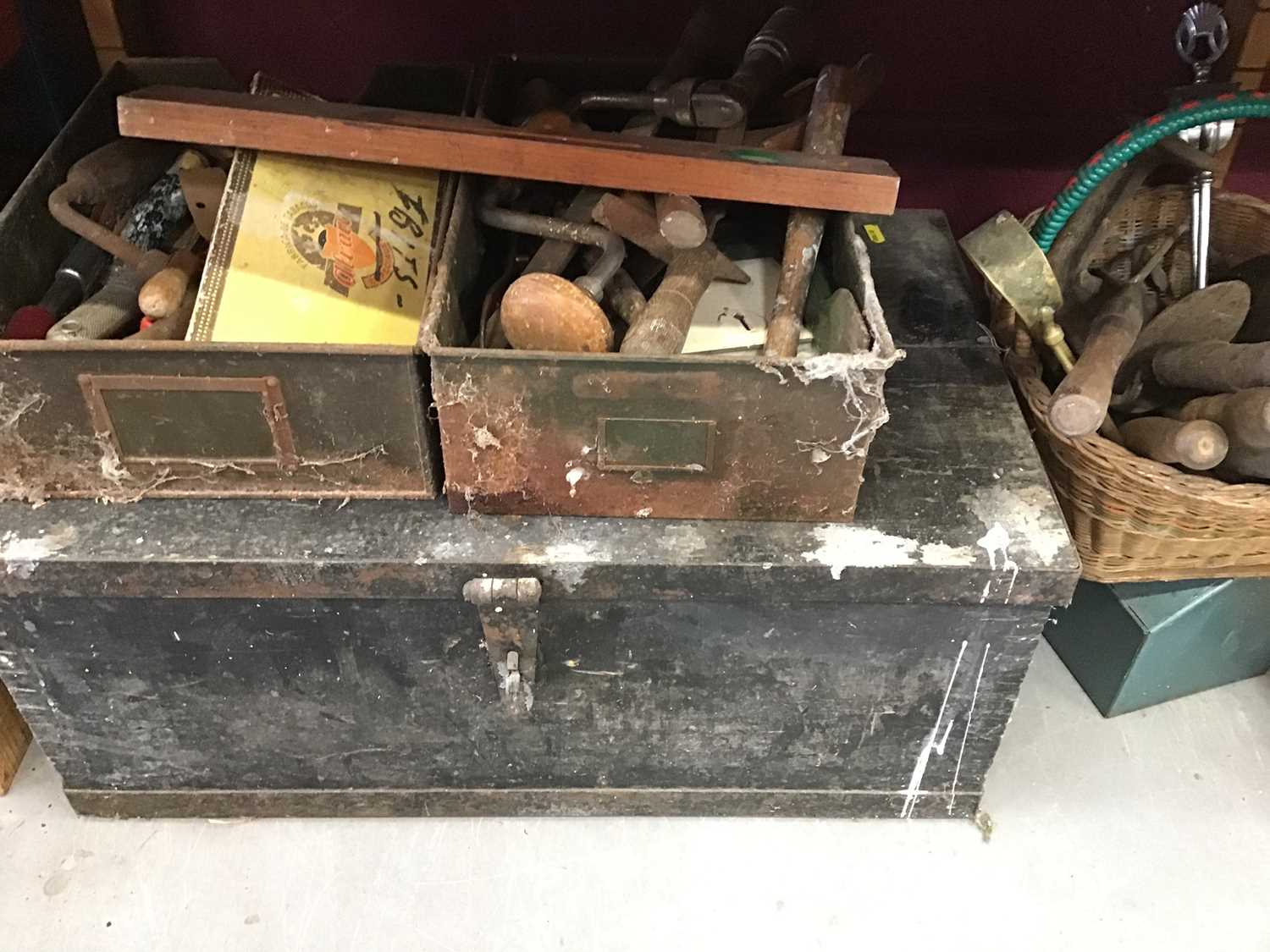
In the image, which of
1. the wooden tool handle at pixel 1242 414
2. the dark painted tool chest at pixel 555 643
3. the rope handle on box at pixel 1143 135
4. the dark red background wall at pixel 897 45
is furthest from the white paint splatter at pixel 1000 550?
the dark red background wall at pixel 897 45

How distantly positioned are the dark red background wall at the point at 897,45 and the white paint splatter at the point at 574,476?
26.8 inches

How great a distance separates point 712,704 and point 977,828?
0.37 metres

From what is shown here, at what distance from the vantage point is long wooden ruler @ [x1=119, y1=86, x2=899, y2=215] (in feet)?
3.17

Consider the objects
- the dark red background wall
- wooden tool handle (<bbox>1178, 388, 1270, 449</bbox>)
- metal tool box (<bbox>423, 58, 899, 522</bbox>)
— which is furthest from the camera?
the dark red background wall

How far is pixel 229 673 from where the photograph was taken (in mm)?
1080

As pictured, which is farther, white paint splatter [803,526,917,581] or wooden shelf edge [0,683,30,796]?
wooden shelf edge [0,683,30,796]

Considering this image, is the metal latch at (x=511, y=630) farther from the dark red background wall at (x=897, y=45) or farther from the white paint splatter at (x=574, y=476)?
the dark red background wall at (x=897, y=45)

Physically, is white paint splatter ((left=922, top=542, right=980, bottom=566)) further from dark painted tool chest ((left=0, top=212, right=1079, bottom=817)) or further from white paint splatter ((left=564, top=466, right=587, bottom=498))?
white paint splatter ((left=564, top=466, right=587, bottom=498))

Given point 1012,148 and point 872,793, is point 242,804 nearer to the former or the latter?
point 872,793

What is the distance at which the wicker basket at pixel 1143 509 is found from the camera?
41.4 inches

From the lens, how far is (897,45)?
142 cm

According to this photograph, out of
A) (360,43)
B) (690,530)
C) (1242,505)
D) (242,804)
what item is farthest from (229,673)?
(1242,505)

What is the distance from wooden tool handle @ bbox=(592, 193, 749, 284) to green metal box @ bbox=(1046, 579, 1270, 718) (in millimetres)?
641

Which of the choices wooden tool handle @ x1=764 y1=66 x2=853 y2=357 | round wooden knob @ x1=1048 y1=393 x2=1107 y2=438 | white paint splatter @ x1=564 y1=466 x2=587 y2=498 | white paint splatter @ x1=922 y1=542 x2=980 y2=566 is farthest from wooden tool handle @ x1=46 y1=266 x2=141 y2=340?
round wooden knob @ x1=1048 y1=393 x2=1107 y2=438
